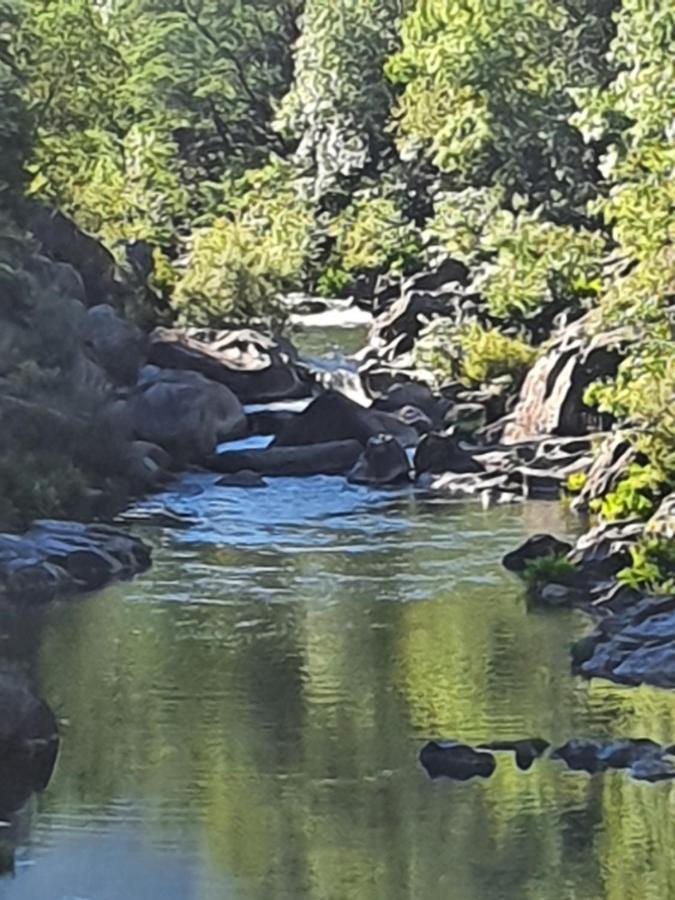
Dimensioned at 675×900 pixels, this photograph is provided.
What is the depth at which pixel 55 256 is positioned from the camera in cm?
5384

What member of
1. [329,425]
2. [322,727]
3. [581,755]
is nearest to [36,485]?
[329,425]

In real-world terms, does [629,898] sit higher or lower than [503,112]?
lower

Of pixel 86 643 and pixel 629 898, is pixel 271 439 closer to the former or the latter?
pixel 86 643

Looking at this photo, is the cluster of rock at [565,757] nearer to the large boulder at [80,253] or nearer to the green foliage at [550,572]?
the green foliage at [550,572]

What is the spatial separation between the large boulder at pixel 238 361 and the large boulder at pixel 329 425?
4.43 m

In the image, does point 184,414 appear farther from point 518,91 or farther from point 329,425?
point 518,91

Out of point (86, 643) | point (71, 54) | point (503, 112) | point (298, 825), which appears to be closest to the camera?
point (298, 825)

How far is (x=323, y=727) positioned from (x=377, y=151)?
43705mm

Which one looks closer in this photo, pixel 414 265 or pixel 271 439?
pixel 271 439

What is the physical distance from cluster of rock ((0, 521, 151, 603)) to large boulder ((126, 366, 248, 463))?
8813 millimetres

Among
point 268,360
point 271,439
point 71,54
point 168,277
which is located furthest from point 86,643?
point 71,54

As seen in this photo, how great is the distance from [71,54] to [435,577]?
3842cm

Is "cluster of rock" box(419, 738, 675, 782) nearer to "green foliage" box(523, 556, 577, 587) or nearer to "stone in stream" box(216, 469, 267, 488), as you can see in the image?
"green foliage" box(523, 556, 577, 587)

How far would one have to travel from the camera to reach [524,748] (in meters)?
25.2
